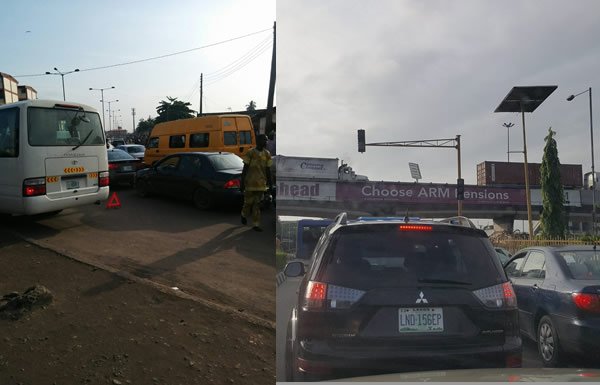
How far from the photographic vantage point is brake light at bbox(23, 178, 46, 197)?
570 cm

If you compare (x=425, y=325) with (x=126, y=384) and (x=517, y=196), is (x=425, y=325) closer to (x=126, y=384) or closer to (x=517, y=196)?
(x=517, y=196)

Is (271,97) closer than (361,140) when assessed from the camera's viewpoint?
No

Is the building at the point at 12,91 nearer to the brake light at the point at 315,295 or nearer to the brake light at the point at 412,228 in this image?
the brake light at the point at 315,295

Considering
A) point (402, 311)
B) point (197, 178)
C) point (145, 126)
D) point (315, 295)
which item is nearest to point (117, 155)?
point (197, 178)

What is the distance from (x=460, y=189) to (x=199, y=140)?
172 inches

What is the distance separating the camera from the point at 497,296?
250 cm

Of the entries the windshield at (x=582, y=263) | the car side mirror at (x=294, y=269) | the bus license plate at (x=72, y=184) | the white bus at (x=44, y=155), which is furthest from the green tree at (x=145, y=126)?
the windshield at (x=582, y=263)

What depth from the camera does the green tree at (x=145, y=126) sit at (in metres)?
4.83

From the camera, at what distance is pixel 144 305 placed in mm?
3861

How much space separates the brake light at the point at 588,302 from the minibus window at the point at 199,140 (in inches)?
189

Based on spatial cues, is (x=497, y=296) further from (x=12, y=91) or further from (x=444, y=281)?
(x=12, y=91)

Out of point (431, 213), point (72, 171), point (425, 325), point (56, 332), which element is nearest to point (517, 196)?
point (431, 213)

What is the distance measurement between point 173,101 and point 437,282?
8.74ft

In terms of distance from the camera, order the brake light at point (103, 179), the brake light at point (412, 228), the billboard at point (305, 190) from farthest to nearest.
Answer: the brake light at point (103, 179), the billboard at point (305, 190), the brake light at point (412, 228)
